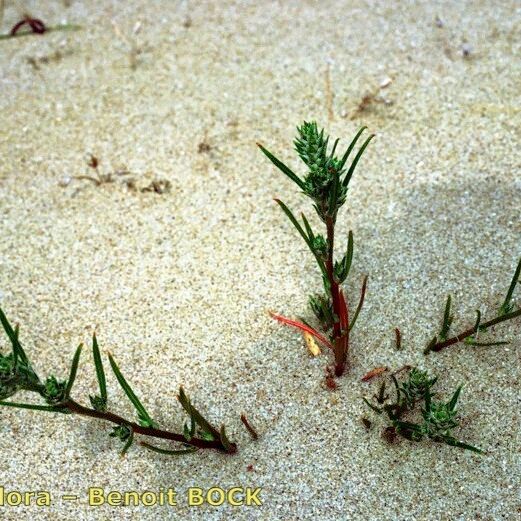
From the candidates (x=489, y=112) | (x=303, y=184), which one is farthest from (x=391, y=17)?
(x=303, y=184)

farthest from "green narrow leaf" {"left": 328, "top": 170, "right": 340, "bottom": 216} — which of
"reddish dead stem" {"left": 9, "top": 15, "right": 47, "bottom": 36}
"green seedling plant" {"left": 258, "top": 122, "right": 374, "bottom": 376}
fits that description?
"reddish dead stem" {"left": 9, "top": 15, "right": 47, "bottom": 36}

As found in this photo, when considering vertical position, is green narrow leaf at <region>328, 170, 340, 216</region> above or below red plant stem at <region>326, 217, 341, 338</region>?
above

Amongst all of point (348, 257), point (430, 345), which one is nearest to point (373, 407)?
point (430, 345)

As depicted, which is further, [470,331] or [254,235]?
[254,235]

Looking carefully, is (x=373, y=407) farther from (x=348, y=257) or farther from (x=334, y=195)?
(x=334, y=195)

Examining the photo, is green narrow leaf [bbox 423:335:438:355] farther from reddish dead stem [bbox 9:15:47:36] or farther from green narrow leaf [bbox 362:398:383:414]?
reddish dead stem [bbox 9:15:47:36]

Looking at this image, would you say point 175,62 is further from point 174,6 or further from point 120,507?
point 120,507
